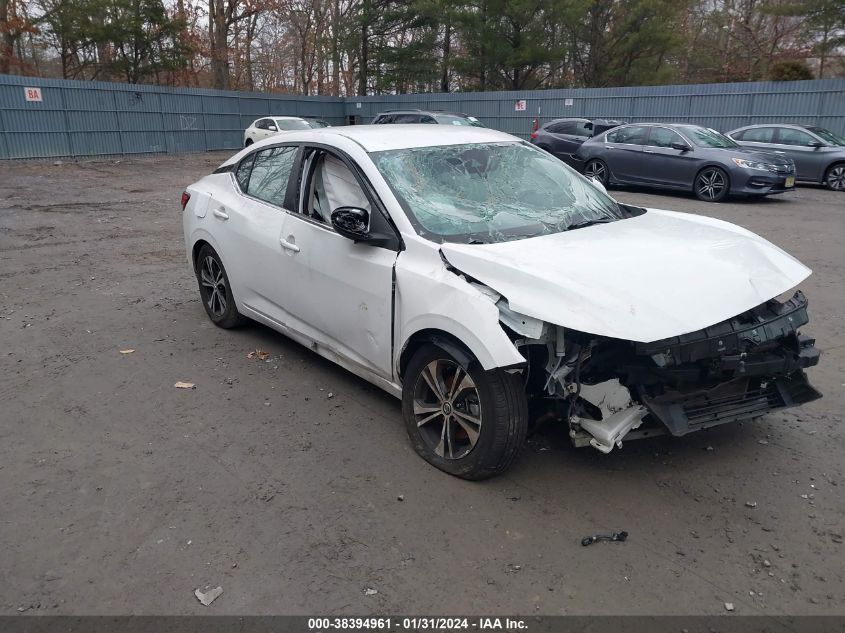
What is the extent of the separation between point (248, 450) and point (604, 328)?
2138mm

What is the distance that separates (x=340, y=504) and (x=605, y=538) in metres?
1.27

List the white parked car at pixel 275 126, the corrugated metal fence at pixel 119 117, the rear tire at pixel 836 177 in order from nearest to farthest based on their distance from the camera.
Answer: the rear tire at pixel 836 177 → the corrugated metal fence at pixel 119 117 → the white parked car at pixel 275 126

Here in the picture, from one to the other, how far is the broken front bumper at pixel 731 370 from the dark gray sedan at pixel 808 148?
47.7 feet

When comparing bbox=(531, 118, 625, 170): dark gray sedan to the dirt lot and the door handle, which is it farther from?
the door handle

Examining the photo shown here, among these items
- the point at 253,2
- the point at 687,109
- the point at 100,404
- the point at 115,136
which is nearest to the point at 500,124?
the point at 687,109

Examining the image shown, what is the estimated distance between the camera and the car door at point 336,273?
12.7 ft

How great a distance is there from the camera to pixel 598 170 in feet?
53.1

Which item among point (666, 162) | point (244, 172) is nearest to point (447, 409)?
point (244, 172)

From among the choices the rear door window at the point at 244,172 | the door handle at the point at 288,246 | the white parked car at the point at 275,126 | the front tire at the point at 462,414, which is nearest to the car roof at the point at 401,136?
the rear door window at the point at 244,172

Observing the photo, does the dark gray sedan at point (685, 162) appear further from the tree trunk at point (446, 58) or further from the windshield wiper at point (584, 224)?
the tree trunk at point (446, 58)

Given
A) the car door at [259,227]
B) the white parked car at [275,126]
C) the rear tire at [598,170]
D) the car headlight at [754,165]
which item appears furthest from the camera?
the white parked car at [275,126]

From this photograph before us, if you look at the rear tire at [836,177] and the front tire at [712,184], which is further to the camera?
the rear tire at [836,177]

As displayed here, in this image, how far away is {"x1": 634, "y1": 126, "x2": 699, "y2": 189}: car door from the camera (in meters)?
14.3

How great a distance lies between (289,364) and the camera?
514 cm
